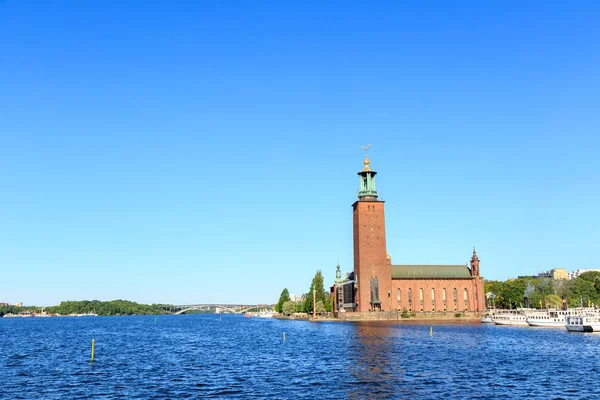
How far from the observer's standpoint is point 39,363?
6072 centimetres

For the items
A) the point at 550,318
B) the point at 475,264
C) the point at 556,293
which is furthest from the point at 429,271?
the point at 550,318

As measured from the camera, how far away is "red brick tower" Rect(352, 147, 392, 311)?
164 meters

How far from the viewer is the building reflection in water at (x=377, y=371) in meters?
39.4

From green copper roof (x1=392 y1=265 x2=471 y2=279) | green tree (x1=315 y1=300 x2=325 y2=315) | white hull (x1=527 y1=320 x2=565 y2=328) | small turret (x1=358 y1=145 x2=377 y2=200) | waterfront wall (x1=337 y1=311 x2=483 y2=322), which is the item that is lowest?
white hull (x1=527 y1=320 x2=565 y2=328)

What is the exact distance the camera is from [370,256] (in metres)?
167

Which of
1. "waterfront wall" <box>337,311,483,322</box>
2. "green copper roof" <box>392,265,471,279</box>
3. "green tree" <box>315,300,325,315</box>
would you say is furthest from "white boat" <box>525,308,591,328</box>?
"green tree" <box>315,300,325,315</box>

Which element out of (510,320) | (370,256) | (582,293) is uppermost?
(370,256)

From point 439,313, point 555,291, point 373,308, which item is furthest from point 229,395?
point 555,291

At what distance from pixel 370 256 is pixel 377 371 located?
118m

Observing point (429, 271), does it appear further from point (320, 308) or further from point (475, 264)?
point (320, 308)

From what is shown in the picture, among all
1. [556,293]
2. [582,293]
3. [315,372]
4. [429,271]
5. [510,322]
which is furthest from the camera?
[556,293]

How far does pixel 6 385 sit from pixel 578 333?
316ft

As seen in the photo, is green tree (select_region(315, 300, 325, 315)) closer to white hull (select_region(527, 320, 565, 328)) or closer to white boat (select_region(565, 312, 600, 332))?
white hull (select_region(527, 320, 565, 328))

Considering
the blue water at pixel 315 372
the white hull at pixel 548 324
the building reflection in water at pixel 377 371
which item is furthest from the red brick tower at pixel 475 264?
the building reflection in water at pixel 377 371
